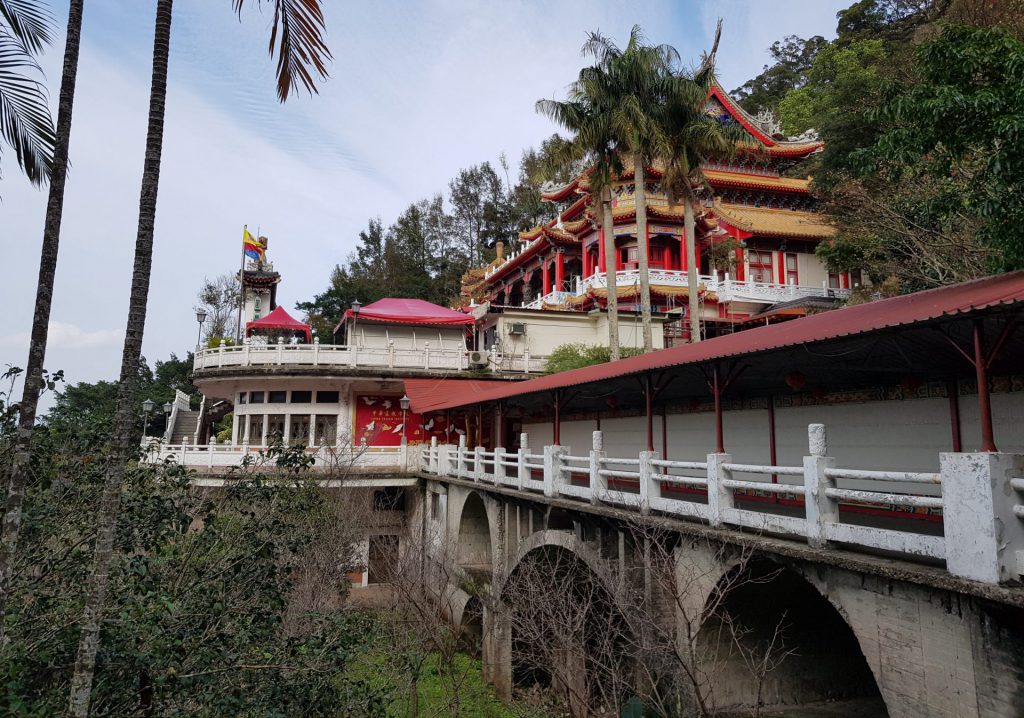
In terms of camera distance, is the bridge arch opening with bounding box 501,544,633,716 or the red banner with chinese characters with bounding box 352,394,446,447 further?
the red banner with chinese characters with bounding box 352,394,446,447

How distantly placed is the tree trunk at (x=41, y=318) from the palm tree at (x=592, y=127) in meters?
19.1

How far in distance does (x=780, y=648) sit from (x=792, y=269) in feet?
114

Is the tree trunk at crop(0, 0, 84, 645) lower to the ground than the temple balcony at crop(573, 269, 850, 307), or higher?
lower

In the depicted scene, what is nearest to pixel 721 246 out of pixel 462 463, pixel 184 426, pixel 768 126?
pixel 768 126

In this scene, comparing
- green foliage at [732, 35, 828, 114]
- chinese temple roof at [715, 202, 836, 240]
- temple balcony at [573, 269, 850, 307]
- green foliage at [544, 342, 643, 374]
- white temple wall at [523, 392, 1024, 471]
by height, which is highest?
green foliage at [732, 35, 828, 114]

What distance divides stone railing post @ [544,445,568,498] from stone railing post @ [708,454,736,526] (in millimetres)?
4952

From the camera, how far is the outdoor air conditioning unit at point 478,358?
30.6 m

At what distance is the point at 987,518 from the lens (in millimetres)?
5031

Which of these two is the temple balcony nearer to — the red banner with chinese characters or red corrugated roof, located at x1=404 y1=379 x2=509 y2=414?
red corrugated roof, located at x1=404 y1=379 x2=509 y2=414

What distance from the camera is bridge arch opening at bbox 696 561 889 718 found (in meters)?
9.25

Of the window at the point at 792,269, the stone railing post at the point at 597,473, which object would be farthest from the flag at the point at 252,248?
the stone railing post at the point at 597,473

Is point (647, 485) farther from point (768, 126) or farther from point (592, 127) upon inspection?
point (768, 126)

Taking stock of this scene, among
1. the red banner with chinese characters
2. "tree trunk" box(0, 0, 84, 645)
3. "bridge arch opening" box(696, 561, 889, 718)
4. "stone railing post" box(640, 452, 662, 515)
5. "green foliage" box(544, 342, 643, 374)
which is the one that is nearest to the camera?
"tree trunk" box(0, 0, 84, 645)

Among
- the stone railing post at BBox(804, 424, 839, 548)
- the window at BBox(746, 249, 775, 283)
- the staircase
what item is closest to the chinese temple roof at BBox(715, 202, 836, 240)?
the window at BBox(746, 249, 775, 283)
